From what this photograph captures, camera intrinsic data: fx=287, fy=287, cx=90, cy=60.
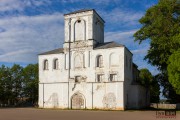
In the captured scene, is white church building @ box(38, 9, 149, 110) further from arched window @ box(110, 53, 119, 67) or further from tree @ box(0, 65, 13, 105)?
Result: tree @ box(0, 65, 13, 105)

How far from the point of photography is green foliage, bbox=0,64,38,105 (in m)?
62.8

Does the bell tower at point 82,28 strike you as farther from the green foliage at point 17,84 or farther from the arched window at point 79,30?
the green foliage at point 17,84

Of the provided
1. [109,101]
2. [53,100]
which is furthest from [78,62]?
[109,101]

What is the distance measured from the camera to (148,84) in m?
54.3

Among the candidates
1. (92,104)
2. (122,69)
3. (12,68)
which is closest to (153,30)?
(122,69)

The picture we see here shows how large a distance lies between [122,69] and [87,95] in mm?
6698

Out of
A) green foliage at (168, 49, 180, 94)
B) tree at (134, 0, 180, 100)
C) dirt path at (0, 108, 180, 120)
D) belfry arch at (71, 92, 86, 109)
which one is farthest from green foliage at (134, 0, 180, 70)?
belfry arch at (71, 92, 86, 109)

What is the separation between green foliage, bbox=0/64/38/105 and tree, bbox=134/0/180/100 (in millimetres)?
32919

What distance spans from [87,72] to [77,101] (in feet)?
15.6

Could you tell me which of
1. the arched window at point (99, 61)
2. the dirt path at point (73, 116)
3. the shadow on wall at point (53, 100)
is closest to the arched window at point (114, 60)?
the arched window at point (99, 61)

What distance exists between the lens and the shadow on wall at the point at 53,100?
46031 mm

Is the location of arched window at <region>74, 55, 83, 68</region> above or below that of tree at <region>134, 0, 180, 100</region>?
below

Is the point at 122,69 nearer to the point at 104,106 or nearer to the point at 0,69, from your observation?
the point at 104,106

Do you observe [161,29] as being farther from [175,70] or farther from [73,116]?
[73,116]
